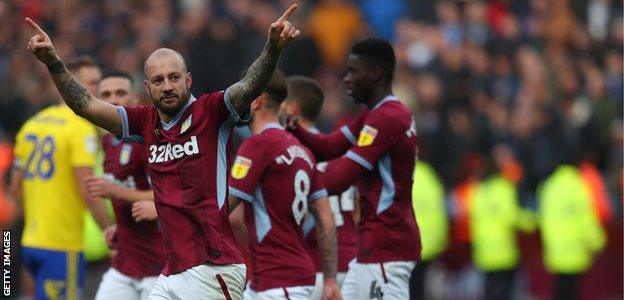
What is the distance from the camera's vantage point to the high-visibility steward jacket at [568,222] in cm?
1897

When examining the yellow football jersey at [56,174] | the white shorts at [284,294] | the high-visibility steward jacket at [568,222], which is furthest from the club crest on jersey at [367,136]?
the high-visibility steward jacket at [568,222]

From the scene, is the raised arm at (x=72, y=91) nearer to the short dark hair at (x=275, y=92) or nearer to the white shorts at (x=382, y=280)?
the short dark hair at (x=275, y=92)

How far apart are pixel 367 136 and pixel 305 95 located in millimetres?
981

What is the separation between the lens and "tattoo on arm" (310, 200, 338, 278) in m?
10.0

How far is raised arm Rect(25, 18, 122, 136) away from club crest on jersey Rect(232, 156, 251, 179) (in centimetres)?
111

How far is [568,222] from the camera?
1900 cm

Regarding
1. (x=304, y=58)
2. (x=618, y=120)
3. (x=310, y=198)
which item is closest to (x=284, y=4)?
(x=304, y=58)

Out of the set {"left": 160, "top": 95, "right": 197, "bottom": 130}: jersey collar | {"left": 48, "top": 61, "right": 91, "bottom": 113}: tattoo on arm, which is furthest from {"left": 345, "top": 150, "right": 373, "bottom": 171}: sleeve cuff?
{"left": 48, "top": 61, "right": 91, "bottom": 113}: tattoo on arm

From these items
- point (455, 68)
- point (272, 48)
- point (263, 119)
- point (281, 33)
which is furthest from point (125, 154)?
point (455, 68)

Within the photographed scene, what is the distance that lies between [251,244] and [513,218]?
34.9 feet

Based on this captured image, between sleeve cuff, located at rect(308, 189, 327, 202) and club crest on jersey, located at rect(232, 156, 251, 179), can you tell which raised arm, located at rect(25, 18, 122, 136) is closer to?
club crest on jersey, located at rect(232, 156, 251, 179)

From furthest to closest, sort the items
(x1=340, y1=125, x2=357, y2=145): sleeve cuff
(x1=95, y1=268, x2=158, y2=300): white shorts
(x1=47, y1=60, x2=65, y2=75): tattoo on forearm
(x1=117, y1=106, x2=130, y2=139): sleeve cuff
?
(x1=95, y1=268, x2=158, y2=300): white shorts
(x1=340, y1=125, x2=357, y2=145): sleeve cuff
(x1=117, y1=106, x2=130, y2=139): sleeve cuff
(x1=47, y1=60, x2=65, y2=75): tattoo on forearm

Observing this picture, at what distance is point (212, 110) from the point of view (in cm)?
873

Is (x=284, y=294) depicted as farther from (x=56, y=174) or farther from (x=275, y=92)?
(x=56, y=174)
